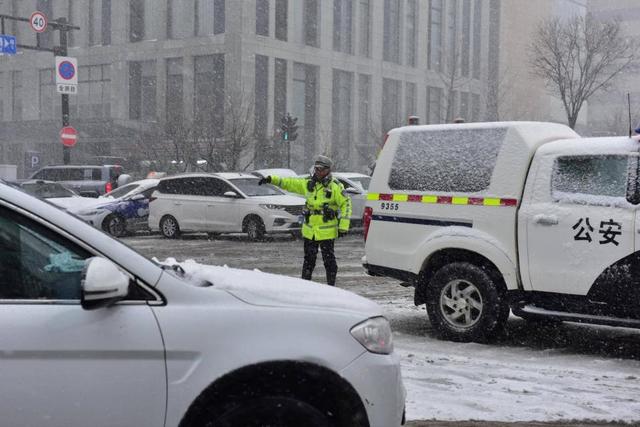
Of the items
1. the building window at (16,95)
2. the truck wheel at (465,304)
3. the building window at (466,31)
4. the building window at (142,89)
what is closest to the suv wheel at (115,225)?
the truck wheel at (465,304)

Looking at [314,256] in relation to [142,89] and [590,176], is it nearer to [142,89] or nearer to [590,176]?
[590,176]

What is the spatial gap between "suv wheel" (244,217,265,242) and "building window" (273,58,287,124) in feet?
107

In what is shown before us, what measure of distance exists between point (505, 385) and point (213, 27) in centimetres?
4716

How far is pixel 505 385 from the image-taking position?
6.21 meters

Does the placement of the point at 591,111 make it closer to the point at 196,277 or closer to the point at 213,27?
the point at 213,27

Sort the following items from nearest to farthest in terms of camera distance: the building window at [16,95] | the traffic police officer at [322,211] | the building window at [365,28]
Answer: the traffic police officer at [322,211]
the building window at [365,28]
the building window at [16,95]

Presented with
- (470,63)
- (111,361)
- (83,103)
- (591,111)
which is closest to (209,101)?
(83,103)

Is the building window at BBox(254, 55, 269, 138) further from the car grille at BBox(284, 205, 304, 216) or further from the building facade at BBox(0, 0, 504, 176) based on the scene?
the car grille at BBox(284, 205, 304, 216)

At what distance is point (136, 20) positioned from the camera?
178 ft

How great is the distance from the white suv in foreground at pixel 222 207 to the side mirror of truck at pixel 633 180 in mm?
12613

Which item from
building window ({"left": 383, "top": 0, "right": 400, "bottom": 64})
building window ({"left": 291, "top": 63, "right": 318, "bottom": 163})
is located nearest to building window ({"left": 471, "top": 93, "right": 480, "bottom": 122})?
building window ({"left": 383, "top": 0, "right": 400, "bottom": 64})

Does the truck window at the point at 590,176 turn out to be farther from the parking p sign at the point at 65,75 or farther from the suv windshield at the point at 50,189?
the parking p sign at the point at 65,75

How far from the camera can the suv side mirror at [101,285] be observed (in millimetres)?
3066

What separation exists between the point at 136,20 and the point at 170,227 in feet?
120
